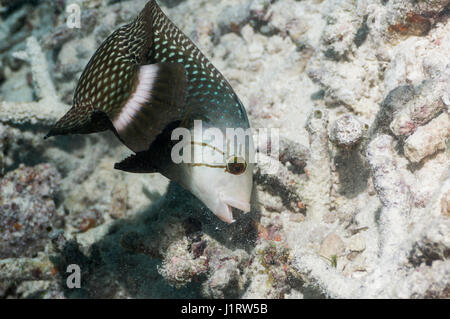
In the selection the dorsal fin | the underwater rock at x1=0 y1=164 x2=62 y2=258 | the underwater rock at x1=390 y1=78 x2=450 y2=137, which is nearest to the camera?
the dorsal fin

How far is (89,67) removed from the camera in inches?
113

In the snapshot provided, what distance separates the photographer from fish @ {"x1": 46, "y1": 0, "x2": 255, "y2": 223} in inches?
92.7

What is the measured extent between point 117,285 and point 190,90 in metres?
2.78

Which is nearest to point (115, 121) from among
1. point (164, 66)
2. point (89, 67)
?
point (164, 66)

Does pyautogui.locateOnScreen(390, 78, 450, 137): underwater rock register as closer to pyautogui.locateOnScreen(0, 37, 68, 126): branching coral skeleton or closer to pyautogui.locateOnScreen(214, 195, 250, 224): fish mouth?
pyautogui.locateOnScreen(214, 195, 250, 224): fish mouth

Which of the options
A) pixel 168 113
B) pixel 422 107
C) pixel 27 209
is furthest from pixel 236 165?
pixel 27 209

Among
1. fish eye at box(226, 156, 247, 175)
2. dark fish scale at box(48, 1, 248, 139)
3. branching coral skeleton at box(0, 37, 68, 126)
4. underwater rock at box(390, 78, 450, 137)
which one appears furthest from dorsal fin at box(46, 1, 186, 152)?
branching coral skeleton at box(0, 37, 68, 126)

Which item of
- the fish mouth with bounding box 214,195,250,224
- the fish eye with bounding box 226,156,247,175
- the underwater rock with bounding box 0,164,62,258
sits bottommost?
the underwater rock with bounding box 0,164,62,258

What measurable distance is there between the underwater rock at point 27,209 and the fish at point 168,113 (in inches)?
112

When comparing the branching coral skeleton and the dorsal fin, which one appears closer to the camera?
the dorsal fin

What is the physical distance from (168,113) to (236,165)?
0.66m

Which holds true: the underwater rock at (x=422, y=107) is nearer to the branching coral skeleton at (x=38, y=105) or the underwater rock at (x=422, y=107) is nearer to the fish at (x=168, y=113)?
the fish at (x=168, y=113)

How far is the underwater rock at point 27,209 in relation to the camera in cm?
487
